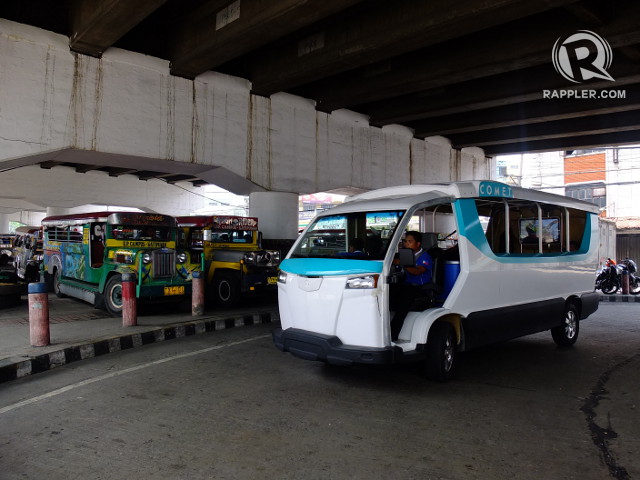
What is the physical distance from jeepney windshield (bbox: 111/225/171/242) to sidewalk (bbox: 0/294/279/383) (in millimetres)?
1504

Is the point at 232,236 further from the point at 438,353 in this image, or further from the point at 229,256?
the point at 438,353

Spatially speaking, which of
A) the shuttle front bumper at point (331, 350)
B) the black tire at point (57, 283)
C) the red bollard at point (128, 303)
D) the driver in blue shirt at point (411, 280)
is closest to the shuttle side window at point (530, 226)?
the driver in blue shirt at point (411, 280)

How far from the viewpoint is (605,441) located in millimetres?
3555

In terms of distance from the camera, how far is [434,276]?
5484mm

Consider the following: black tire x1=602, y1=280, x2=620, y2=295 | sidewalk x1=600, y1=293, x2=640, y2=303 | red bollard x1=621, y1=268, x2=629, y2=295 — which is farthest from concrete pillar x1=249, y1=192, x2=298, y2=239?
red bollard x1=621, y1=268, x2=629, y2=295

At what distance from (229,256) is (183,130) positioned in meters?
3.08

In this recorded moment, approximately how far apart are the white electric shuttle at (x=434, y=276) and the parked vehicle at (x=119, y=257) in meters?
4.33

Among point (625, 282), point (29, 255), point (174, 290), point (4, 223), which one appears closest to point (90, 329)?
point (174, 290)

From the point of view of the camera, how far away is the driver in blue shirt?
490cm

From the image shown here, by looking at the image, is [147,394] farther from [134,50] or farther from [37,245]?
[37,245]

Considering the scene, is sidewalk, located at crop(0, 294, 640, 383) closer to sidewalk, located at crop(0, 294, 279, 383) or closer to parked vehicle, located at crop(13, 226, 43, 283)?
sidewalk, located at crop(0, 294, 279, 383)

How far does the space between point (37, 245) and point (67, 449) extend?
546 inches

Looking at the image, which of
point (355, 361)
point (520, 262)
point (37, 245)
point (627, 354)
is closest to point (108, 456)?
point (355, 361)

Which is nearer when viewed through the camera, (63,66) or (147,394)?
(147,394)
